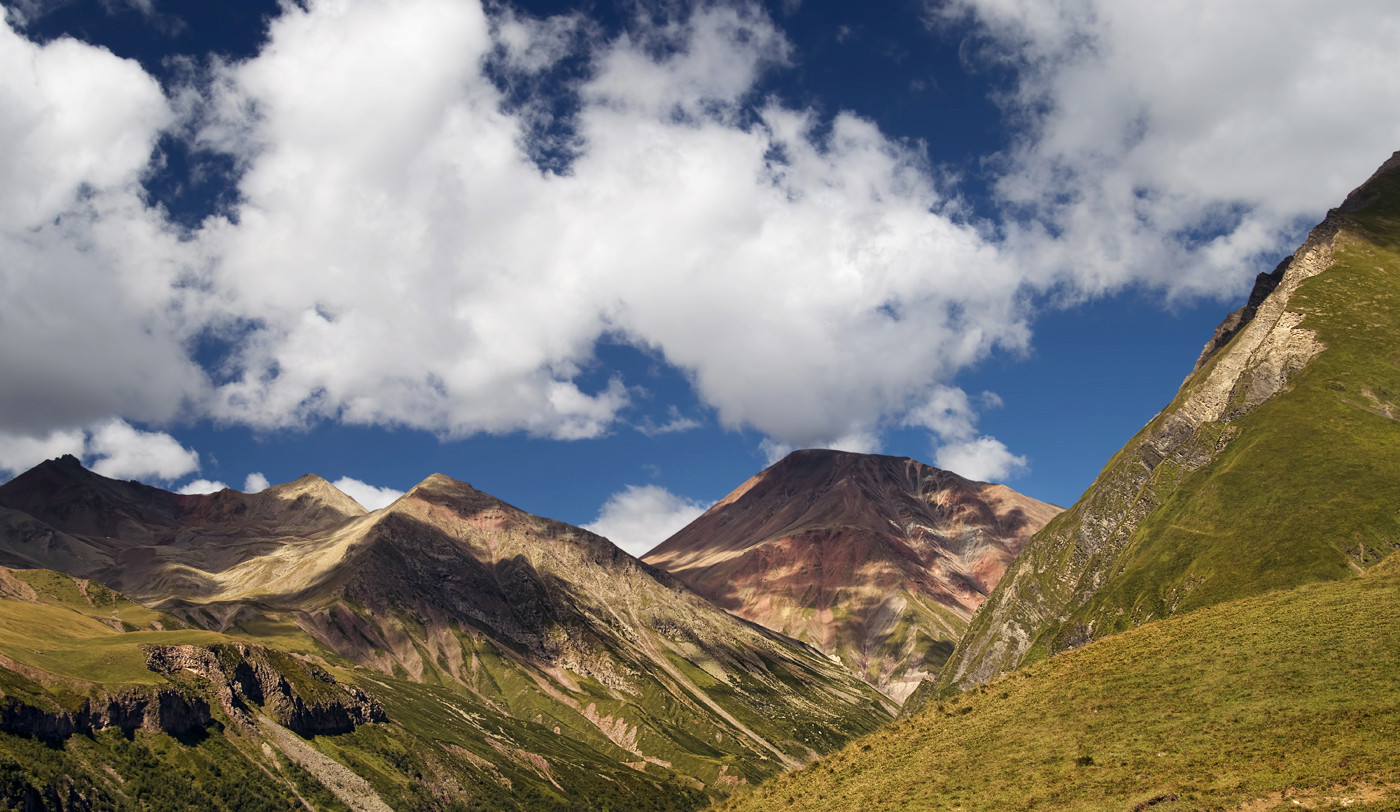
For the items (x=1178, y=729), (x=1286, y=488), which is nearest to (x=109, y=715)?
(x=1178, y=729)

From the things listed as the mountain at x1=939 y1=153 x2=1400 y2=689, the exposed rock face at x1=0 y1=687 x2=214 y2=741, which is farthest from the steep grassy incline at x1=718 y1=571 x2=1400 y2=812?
the exposed rock face at x1=0 y1=687 x2=214 y2=741

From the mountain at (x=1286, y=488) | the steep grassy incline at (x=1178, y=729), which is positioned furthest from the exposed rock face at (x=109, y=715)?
the mountain at (x=1286, y=488)

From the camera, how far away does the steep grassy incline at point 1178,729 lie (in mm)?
46406

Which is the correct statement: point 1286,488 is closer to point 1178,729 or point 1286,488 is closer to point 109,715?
point 1178,729

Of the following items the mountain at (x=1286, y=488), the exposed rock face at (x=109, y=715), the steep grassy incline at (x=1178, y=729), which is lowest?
the exposed rock face at (x=109, y=715)

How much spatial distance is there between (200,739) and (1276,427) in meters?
242

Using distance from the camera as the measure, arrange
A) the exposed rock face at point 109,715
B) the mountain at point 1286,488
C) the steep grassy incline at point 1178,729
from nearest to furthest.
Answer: the steep grassy incline at point 1178,729, the mountain at point 1286,488, the exposed rock face at point 109,715

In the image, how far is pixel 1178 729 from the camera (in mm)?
55125

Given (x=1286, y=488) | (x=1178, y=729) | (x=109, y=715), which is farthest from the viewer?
(x=109, y=715)

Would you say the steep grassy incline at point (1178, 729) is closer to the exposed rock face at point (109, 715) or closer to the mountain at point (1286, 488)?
the mountain at point (1286, 488)

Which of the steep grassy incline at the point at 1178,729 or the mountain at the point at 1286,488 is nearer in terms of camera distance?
the steep grassy incline at the point at 1178,729

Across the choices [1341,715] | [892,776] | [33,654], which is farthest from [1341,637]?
[33,654]

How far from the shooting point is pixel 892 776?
6244 centimetres

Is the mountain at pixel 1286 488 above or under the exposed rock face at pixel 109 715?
above
